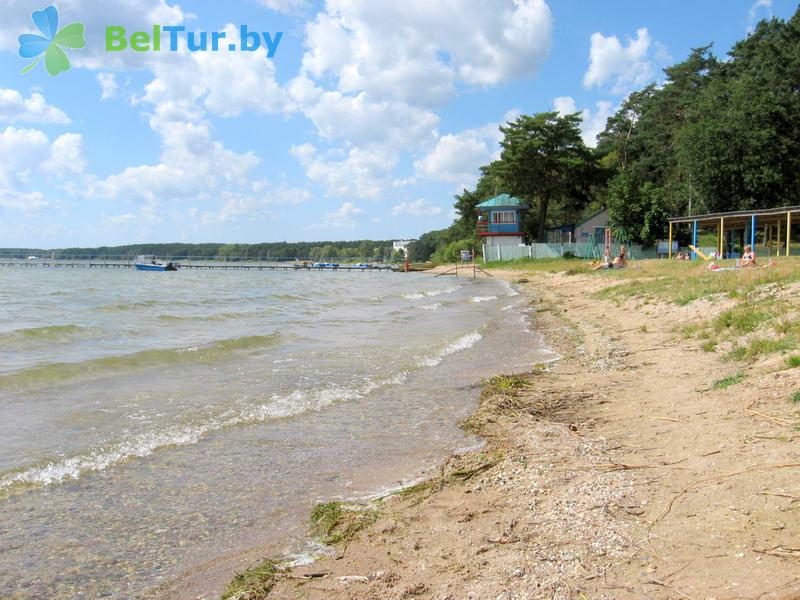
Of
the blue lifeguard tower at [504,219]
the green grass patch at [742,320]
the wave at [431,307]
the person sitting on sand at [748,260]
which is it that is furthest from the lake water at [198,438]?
the blue lifeguard tower at [504,219]

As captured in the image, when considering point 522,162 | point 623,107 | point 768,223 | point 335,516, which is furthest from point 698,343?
point 623,107

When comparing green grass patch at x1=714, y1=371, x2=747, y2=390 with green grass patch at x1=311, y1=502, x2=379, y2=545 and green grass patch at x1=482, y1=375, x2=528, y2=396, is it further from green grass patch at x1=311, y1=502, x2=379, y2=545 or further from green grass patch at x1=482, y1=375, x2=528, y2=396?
green grass patch at x1=311, y1=502, x2=379, y2=545

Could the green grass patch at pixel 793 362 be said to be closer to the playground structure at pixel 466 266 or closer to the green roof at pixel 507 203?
the playground structure at pixel 466 266

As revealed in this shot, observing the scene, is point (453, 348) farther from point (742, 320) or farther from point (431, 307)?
point (431, 307)

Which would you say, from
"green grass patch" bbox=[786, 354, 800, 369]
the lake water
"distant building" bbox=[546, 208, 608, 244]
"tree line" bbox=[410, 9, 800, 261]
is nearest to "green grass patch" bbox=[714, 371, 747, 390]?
"green grass patch" bbox=[786, 354, 800, 369]

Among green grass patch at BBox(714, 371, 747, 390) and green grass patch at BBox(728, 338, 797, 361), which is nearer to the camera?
green grass patch at BBox(714, 371, 747, 390)

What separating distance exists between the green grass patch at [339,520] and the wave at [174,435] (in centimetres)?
283

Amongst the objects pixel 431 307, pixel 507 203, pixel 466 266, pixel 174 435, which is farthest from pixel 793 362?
pixel 466 266

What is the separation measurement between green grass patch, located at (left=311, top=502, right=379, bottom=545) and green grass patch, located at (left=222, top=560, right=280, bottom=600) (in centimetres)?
56

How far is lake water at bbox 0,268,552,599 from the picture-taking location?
4.64 meters

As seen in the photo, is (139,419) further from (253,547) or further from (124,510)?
(253,547)

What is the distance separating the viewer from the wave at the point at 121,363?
11094 mm

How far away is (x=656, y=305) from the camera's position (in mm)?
16047

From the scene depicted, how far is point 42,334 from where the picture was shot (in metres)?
16.8
